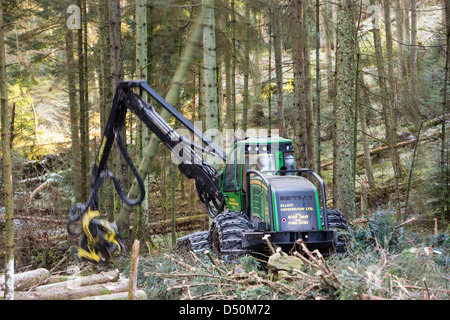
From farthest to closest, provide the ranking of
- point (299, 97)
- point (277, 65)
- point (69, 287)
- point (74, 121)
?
point (74, 121)
point (277, 65)
point (299, 97)
point (69, 287)

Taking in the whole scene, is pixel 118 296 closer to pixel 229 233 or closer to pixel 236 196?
pixel 229 233

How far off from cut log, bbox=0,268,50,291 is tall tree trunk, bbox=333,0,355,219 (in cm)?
565

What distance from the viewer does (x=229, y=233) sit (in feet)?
20.7

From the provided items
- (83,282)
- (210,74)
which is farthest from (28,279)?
(210,74)

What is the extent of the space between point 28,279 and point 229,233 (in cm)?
308

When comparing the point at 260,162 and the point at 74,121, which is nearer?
the point at 260,162

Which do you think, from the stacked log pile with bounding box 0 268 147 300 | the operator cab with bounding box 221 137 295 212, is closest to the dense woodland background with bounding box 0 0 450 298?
the operator cab with bounding box 221 137 295 212

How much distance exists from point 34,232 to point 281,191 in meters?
7.84

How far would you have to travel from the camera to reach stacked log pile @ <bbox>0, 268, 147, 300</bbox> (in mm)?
5590

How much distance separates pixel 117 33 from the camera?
30.2ft

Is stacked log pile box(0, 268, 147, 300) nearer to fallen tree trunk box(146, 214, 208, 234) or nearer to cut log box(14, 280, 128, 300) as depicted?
cut log box(14, 280, 128, 300)
